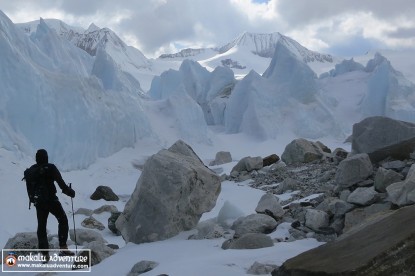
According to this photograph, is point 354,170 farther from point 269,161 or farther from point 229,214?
point 269,161

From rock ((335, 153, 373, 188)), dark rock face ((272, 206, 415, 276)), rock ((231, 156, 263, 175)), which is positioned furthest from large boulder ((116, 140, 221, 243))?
rock ((231, 156, 263, 175))

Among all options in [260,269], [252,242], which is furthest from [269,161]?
[260,269]

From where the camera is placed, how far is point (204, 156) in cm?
2719

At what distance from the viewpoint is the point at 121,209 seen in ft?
43.0

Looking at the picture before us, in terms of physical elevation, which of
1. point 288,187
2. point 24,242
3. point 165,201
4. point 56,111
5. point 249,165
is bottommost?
point 24,242

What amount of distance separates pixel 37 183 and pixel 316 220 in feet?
10.7

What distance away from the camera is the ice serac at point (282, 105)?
107 feet

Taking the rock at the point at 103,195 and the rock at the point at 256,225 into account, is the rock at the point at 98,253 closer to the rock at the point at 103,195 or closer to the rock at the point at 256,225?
the rock at the point at 256,225

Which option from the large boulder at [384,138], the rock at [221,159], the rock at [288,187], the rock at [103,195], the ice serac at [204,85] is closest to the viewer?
the large boulder at [384,138]

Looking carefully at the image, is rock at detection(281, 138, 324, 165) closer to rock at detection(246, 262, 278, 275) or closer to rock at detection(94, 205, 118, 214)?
rock at detection(94, 205, 118, 214)

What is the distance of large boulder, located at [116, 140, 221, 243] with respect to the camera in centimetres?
615

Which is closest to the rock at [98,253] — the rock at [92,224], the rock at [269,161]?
the rock at [92,224]

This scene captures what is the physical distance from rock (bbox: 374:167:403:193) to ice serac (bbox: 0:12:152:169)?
1158 cm

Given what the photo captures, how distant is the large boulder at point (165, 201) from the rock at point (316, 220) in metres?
1.64
